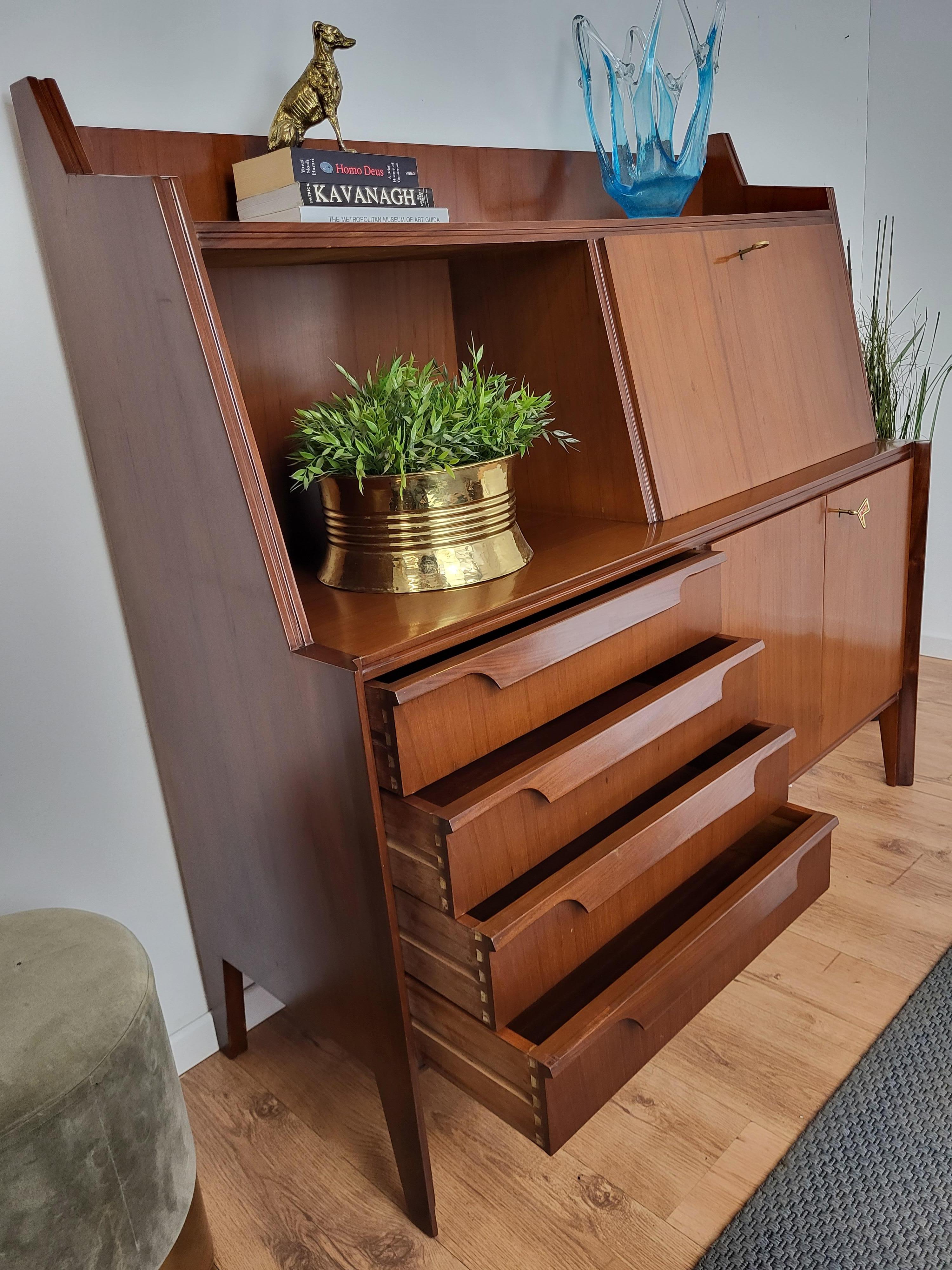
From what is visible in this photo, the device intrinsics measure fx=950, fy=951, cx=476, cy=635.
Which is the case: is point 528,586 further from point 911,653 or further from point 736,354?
point 911,653

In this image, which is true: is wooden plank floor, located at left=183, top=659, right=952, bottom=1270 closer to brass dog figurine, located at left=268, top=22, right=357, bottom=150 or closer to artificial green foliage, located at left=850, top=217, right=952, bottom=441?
brass dog figurine, located at left=268, top=22, right=357, bottom=150

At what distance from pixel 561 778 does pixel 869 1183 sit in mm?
677

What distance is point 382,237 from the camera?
110 centimetres

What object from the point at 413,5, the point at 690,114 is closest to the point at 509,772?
the point at 413,5

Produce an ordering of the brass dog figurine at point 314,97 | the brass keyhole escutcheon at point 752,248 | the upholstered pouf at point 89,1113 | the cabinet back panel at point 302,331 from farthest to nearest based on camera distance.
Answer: the brass keyhole escutcheon at point 752,248, the cabinet back panel at point 302,331, the brass dog figurine at point 314,97, the upholstered pouf at point 89,1113

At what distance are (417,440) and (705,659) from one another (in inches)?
18.8

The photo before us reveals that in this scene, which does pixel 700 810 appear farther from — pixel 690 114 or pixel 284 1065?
pixel 690 114

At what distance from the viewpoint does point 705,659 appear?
4.10ft

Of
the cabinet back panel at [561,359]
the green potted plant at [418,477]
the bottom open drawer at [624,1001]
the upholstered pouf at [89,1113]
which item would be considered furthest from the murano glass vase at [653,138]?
the upholstered pouf at [89,1113]

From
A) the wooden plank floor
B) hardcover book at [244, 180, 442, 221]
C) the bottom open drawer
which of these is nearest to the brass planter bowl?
hardcover book at [244, 180, 442, 221]

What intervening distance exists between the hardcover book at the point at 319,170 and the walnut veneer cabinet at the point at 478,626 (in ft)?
0.22

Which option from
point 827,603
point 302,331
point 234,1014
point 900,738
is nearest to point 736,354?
point 827,603

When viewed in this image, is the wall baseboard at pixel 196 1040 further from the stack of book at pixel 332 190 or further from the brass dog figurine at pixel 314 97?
the brass dog figurine at pixel 314 97

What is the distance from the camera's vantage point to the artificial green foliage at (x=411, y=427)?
109 cm
